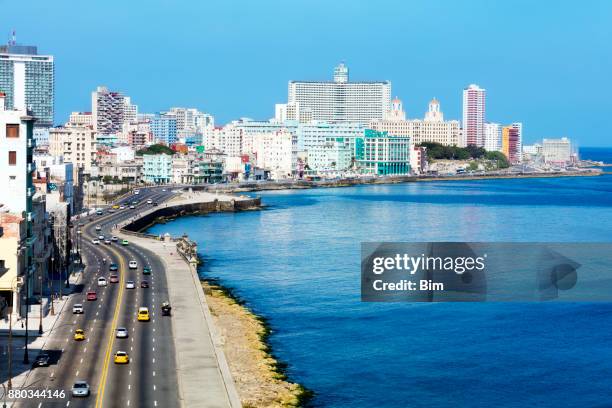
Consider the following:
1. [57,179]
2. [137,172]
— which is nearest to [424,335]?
[57,179]

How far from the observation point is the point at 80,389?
66.2 feet

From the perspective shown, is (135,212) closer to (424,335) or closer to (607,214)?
(607,214)

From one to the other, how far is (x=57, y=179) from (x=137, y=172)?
161 feet

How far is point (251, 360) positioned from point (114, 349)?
3547 mm

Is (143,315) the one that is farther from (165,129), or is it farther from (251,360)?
(165,129)

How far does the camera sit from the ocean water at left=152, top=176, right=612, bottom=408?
2458 centimetres

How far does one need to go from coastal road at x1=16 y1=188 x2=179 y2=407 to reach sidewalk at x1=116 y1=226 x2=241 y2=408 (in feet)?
0.84

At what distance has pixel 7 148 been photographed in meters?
30.5

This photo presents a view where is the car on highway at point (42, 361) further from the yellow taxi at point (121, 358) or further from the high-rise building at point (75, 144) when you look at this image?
the high-rise building at point (75, 144)

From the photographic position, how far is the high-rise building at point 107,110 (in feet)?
617

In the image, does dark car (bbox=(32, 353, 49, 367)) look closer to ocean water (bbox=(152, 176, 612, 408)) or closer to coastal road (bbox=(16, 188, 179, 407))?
coastal road (bbox=(16, 188, 179, 407))

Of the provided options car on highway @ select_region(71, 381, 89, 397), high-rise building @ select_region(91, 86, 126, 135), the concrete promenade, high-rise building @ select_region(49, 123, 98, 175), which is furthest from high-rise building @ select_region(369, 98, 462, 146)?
car on highway @ select_region(71, 381, 89, 397)

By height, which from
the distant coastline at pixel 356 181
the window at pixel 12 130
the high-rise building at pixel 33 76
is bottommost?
the distant coastline at pixel 356 181
